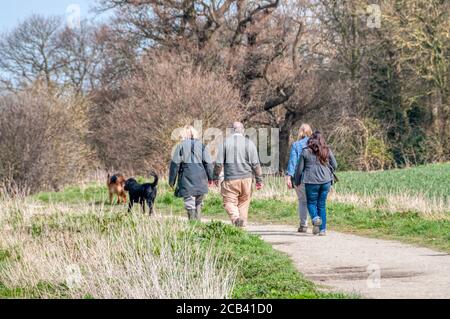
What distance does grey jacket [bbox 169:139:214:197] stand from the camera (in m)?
15.6

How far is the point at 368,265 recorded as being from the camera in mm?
11812

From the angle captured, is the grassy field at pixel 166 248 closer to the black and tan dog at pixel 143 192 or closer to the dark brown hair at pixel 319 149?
the dark brown hair at pixel 319 149

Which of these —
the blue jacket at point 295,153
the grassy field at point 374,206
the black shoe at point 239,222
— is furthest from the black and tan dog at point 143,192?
the blue jacket at point 295,153

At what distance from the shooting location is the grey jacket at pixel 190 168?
51.2 feet

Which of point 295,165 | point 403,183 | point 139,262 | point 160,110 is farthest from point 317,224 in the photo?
point 160,110

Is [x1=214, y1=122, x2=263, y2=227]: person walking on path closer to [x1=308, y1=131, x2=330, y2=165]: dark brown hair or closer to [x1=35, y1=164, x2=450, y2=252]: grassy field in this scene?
[x1=308, y1=131, x2=330, y2=165]: dark brown hair

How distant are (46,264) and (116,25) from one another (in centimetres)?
3381

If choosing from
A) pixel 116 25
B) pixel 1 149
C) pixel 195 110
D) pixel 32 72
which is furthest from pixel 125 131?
pixel 32 72

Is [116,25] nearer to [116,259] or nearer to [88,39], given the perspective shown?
[88,39]

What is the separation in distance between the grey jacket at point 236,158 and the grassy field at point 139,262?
69.5 inches

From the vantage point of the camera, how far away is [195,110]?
33906 mm

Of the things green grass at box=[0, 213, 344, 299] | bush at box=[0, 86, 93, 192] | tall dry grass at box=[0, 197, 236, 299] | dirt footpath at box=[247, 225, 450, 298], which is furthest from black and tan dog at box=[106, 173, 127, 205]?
dirt footpath at box=[247, 225, 450, 298]

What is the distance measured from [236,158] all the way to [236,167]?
166mm

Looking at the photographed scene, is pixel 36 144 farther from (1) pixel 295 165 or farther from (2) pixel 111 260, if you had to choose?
(2) pixel 111 260
